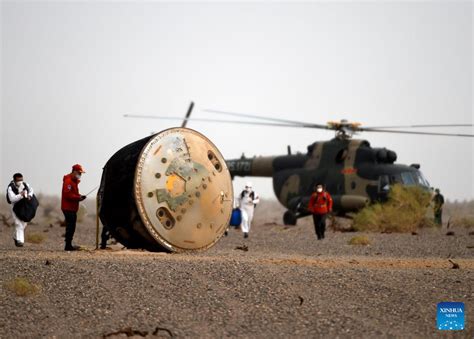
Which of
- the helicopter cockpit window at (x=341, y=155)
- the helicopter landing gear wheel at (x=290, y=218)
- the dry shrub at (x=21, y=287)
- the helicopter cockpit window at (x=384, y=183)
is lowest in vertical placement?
the helicopter landing gear wheel at (x=290, y=218)

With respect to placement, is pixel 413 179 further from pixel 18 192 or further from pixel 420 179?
pixel 18 192

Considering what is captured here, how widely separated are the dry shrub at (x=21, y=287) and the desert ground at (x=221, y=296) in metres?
0.03

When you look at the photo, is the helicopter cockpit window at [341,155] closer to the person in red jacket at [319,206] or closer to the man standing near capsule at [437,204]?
the man standing near capsule at [437,204]

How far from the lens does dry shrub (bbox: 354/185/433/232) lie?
85.3 ft

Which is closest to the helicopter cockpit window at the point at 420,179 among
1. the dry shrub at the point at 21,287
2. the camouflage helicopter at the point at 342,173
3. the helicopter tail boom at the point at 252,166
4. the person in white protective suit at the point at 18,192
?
the camouflage helicopter at the point at 342,173

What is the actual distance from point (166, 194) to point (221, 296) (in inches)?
134

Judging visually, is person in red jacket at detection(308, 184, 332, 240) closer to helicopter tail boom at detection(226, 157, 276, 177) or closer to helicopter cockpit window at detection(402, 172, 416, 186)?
helicopter cockpit window at detection(402, 172, 416, 186)

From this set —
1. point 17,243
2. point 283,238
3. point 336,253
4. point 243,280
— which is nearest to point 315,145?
point 283,238

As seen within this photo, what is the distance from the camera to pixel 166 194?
1312cm

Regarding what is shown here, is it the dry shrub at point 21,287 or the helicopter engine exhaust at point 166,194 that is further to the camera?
the helicopter engine exhaust at point 166,194

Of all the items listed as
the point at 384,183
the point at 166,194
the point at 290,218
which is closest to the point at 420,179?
the point at 384,183

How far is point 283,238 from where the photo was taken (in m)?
22.2

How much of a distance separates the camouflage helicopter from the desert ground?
1372cm

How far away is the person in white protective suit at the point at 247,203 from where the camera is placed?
74.9 ft
